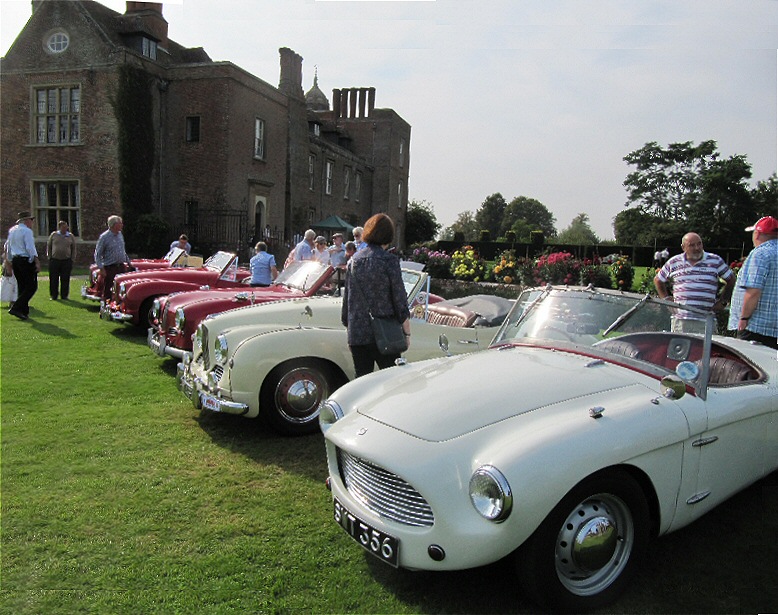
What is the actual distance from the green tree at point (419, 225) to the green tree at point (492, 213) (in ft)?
188

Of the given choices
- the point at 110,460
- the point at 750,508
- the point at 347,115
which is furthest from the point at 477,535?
the point at 347,115

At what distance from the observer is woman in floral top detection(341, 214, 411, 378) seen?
14.7 feet

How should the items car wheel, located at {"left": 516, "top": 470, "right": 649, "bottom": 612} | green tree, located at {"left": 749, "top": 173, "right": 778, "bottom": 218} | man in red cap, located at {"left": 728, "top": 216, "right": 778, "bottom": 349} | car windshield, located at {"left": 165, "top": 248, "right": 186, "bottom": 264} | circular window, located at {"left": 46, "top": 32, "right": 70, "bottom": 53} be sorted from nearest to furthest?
car wheel, located at {"left": 516, "top": 470, "right": 649, "bottom": 612}, man in red cap, located at {"left": 728, "top": 216, "right": 778, "bottom": 349}, car windshield, located at {"left": 165, "top": 248, "right": 186, "bottom": 264}, circular window, located at {"left": 46, "top": 32, "right": 70, "bottom": 53}, green tree, located at {"left": 749, "top": 173, "right": 778, "bottom": 218}

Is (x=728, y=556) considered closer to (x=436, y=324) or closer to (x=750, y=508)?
(x=750, y=508)

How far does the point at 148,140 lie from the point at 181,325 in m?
20.2

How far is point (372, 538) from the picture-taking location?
2.71 metres

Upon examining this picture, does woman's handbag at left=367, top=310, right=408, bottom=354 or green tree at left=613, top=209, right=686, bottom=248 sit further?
green tree at left=613, top=209, right=686, bottom=248

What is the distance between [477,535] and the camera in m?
2.41

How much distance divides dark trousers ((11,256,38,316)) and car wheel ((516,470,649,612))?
1061cm

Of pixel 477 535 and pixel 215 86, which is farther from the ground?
pixel 215 86

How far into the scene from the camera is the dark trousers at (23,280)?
1027 centimetres

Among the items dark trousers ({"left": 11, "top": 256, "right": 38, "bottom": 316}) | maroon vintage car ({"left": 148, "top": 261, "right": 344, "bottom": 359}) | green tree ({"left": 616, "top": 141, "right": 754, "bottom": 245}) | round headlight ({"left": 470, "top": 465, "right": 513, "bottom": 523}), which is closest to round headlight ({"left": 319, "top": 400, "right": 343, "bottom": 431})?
round headlight ({"left": 470, "top": 465, "right": 513, "bottom": 523})

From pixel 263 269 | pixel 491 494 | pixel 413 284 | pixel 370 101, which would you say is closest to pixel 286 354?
pixel 413 284

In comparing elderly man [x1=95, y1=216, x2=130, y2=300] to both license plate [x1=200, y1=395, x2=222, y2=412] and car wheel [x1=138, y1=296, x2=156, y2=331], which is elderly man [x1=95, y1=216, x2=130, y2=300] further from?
license plate [x1=200, y1=395, x2=222, y2=412]
